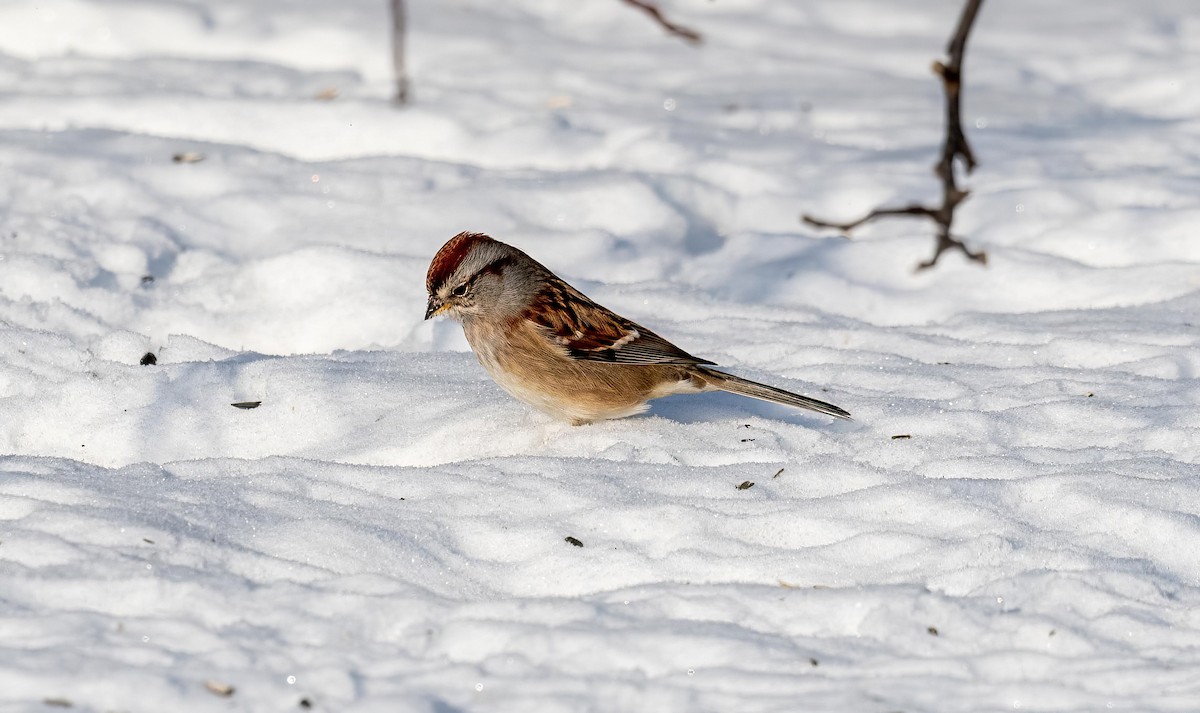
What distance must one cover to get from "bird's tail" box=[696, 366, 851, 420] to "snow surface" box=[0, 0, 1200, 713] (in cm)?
13

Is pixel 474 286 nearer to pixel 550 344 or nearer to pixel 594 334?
pixel 550 344

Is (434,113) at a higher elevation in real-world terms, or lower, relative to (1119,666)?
lower

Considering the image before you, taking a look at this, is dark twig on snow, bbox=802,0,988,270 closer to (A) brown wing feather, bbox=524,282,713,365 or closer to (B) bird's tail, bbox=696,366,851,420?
(B) bird's tail, bbox=696,366,851,420

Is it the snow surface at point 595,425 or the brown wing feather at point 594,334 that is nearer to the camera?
the snow surface at point 595,425

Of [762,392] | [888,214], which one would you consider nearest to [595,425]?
[762,392]

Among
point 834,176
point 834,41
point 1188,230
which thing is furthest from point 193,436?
point 834,41

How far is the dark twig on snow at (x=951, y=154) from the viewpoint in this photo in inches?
230

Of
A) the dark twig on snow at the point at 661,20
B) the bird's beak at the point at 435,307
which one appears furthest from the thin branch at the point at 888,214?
the bird's beak at the point at 435,307

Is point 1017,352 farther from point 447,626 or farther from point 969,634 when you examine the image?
point 447,626

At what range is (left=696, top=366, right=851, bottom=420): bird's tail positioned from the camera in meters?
4.42

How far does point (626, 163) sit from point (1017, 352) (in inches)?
108

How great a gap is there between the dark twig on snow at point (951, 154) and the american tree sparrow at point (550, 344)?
192 centimetres

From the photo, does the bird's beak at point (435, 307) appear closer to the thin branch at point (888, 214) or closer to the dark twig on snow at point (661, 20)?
the dark twig on snow at point (661, 20)

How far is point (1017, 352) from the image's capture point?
5332 mm
